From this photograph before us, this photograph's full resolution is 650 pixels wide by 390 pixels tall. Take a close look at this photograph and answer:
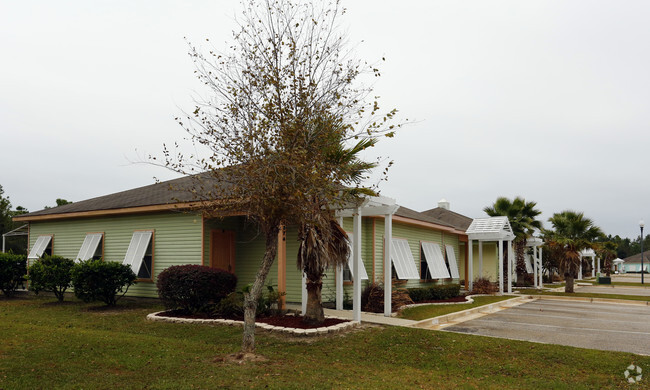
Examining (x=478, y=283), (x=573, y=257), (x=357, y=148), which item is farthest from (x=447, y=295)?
(x=357, y=148)

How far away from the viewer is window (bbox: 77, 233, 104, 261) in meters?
17.1

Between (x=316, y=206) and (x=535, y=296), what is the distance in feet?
57.3

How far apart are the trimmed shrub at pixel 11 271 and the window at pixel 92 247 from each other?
203 centimetres

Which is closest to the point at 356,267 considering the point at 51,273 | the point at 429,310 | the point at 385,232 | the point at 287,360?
the point at 385,232

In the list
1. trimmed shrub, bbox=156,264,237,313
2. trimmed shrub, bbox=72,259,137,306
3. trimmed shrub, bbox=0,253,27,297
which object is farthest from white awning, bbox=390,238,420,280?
trimmed shrub, bbox=0,253,27,297

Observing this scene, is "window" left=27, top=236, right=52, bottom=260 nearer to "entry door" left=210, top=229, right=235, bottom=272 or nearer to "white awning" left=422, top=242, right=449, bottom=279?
"entry door" left=210, top=229, right=235, bottom=272

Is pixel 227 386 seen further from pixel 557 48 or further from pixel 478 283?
pixel 478 283

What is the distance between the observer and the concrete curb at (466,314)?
12586mm

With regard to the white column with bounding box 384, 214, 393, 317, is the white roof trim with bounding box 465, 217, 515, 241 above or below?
above

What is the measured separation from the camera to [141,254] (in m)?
15.6

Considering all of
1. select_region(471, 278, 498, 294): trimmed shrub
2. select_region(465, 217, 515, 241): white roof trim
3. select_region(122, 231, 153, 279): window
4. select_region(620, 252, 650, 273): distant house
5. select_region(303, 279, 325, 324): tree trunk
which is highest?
select_region(465, 217, 515, 241): white roof trim

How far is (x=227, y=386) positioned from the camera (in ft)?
21.7

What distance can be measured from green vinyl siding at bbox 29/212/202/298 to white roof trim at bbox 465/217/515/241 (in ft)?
42.4

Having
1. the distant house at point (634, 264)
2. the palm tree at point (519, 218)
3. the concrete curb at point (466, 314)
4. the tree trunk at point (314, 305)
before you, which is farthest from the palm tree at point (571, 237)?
the distant house at point (634, 264)
